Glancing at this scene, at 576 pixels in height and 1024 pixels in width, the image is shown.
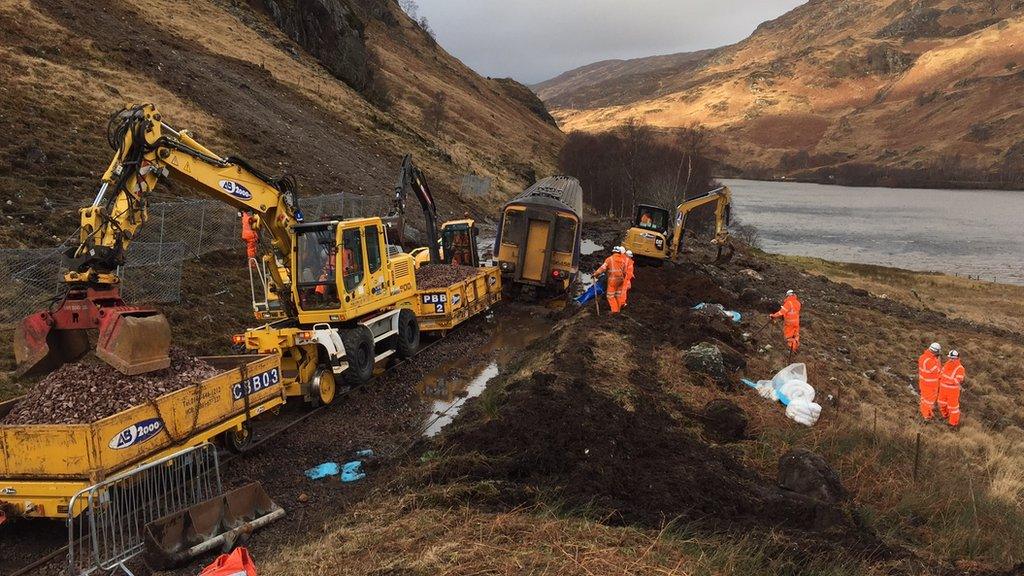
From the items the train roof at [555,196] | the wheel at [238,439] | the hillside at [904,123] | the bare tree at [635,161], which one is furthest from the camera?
the hillside at [904,123]

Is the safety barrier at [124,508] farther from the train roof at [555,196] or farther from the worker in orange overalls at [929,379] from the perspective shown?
the train roof at [555,196]

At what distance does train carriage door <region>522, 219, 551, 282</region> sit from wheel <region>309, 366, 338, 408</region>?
8.62 meters

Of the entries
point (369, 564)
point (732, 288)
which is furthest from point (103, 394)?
point (732, 288)

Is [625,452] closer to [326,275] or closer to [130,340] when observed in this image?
[130,340]

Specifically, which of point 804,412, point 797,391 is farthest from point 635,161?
point 804,412

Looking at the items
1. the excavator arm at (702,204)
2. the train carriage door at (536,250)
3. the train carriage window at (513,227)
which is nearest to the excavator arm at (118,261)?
the train carriage window at (513,227)

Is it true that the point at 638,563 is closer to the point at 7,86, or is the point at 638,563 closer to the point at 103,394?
the point at 103,394

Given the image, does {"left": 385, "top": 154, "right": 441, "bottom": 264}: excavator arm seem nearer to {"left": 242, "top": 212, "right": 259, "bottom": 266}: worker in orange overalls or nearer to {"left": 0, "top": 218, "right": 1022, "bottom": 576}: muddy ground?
{"left": 0, "top": 218, "right": 1022, "bottom": 576}: muddy ground

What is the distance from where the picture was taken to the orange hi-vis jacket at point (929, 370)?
1203 cm

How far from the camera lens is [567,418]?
27.0 feet

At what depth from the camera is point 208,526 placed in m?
6.43

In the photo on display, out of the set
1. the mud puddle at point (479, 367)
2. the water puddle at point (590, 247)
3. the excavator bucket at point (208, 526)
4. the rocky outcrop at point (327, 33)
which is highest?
the rocky outcrop at point (327, 33)

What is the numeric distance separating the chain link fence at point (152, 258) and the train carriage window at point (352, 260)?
43 cm

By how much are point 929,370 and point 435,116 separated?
5055 centimetres
